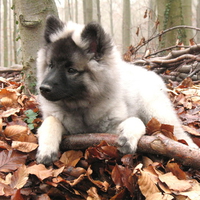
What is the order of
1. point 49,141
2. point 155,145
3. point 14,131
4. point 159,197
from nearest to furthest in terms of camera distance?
point 159,197 → point 155,145 → point 49,141 → point 14,131

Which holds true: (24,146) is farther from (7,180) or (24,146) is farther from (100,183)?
(100,183)

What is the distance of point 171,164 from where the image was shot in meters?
2.19

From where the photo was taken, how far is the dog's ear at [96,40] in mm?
2713

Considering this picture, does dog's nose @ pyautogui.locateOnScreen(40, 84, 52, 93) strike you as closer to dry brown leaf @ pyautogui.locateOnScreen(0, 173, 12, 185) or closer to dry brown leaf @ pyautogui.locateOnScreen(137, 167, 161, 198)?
dry brown leaf @ pyautogui.locateOnScreen(0, 173, 12, 185)

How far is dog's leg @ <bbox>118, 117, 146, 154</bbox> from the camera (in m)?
2.27

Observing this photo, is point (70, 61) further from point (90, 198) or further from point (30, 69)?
point (30, 69)

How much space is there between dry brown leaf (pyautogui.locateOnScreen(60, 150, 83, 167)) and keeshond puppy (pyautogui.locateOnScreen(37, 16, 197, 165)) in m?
0.11

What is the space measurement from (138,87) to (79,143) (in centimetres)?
134

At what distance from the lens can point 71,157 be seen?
2.43m

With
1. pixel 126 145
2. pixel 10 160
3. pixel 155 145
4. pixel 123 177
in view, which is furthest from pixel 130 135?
pixel 10 160

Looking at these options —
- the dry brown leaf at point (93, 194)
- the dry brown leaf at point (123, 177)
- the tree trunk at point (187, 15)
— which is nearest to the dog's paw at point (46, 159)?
the dry brown leaf at point (93, 194)

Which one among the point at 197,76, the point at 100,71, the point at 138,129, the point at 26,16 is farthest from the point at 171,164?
the point at 197,76

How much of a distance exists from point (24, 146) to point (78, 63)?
105 cm

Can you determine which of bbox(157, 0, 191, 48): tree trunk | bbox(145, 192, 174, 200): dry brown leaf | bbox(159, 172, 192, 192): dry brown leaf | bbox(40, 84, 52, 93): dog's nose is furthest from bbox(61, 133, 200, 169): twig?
bbox(157, 0, 191, 48): tree trunk
